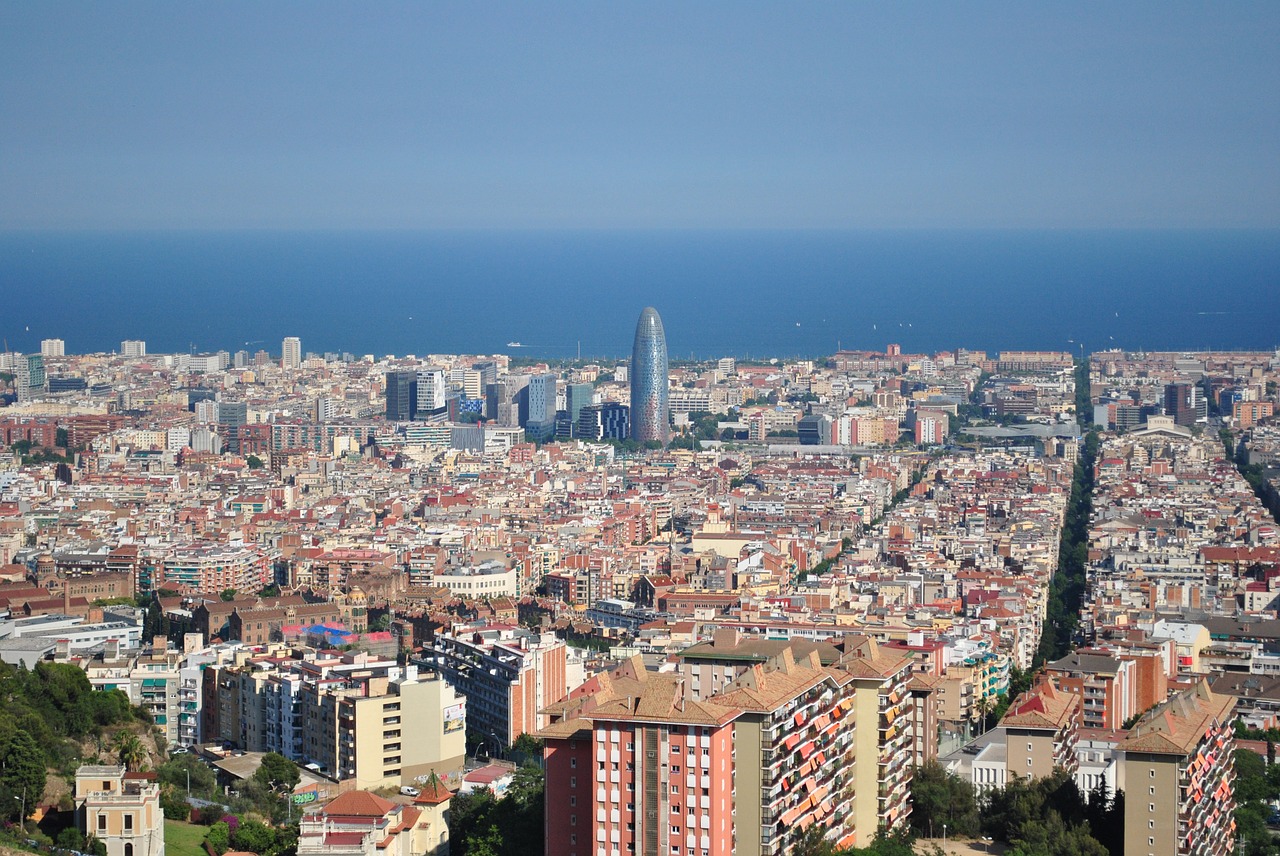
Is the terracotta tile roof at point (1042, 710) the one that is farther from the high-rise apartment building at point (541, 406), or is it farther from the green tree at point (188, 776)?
the high-rise apartment building at point (541, 406)

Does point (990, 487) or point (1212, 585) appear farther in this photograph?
point (990, 487)

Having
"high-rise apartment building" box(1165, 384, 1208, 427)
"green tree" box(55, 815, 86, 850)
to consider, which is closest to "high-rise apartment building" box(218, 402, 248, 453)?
"high-rise apartment building" box(1165, 384, 1208, 427)

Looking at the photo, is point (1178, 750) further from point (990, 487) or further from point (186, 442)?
point (186, 442)

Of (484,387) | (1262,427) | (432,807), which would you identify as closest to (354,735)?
(432,807)

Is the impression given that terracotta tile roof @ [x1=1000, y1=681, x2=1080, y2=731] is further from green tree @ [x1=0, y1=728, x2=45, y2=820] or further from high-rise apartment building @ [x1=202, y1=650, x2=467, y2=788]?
green tree @ [x1=0, y1=728, x2=45, y2=820]

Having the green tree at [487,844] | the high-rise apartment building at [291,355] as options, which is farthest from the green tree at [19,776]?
the high-rise apartment building at [291,355]

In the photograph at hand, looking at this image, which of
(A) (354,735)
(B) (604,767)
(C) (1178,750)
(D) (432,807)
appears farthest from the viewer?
(A) (354,735)
